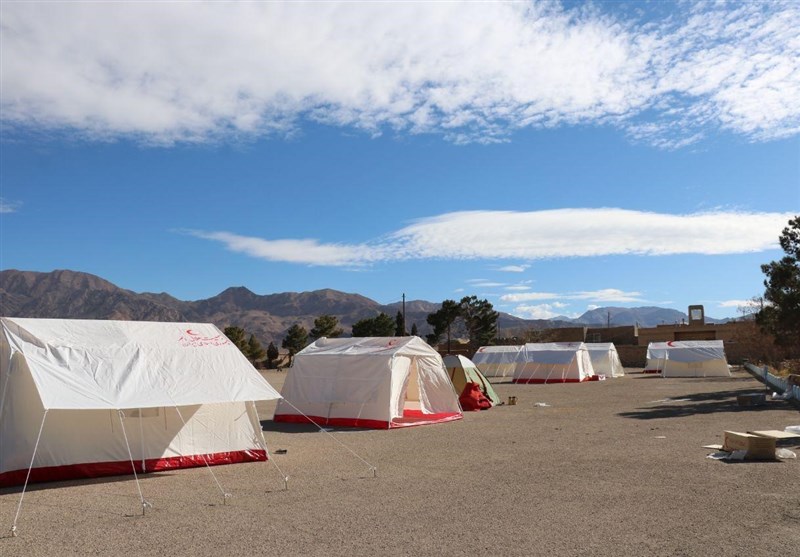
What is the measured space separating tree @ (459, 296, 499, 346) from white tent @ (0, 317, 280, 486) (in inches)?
1943

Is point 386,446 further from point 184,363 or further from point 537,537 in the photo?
point 537,537

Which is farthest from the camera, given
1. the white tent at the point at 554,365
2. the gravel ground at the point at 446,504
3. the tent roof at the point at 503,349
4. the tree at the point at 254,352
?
the tree at the point at 254,352

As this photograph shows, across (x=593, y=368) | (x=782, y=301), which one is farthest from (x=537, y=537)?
(x=593, y=368)

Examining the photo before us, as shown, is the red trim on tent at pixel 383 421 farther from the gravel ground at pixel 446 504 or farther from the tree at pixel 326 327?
the tree at pixel 326 327

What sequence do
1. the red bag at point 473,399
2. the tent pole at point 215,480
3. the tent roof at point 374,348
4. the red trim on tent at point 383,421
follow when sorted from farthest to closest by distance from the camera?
the red bag at point 473,399 < the tent roof at point 374,348 < the red trim on tent at point 383,421 < the tent pole at point 215,480

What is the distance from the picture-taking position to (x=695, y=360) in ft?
122

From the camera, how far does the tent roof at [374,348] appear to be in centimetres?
1697

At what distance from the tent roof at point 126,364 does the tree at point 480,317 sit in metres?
49.5

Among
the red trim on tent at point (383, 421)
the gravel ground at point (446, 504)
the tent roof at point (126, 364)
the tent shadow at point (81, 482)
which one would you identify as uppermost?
the tent roof at point (126, 364)

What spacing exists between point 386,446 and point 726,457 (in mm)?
5955

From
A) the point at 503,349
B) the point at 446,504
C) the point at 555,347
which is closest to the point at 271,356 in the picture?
the point at 503,349

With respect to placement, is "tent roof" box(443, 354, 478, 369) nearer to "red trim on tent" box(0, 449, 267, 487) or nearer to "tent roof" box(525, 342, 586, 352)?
"red trim on tent" box(0, 449, 267, 487)

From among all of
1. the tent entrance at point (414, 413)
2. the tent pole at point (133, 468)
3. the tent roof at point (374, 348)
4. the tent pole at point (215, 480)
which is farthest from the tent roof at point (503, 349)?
the tent pole at point (133, 468)

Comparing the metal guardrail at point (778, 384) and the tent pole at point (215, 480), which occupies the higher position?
the metal guardrail at point (778, 384)
